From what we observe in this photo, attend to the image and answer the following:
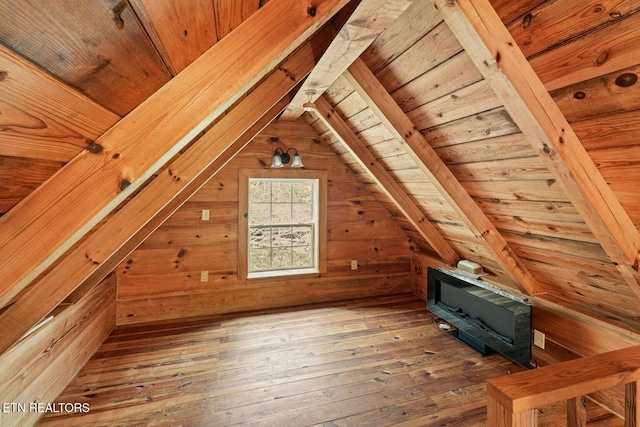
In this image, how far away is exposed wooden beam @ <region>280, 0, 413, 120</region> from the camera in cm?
117

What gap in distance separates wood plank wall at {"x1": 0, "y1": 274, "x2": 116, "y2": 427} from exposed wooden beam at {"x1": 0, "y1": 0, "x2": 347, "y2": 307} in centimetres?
144

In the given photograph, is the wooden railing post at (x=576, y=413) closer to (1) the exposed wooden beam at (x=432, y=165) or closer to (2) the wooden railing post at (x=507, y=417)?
(2) the wooden railing post at (x=507, y=417)

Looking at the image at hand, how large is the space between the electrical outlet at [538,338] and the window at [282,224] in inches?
93.8

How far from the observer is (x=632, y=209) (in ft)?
4.57

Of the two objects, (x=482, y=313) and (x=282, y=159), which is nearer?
(x=482, y=313)

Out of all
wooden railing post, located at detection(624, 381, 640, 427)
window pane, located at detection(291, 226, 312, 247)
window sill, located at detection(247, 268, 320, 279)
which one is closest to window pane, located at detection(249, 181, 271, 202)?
window pane, located at detection(291, 226, 312, 247)

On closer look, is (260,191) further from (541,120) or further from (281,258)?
(541,120)

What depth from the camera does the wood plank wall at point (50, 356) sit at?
1645mm

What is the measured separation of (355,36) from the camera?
1391mm

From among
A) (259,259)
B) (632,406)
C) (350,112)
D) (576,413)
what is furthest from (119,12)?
(259,259)

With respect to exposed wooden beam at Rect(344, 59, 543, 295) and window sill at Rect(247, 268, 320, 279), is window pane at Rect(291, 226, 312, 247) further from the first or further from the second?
exposed wooden beam at Rect(344, 59, 543, 295)

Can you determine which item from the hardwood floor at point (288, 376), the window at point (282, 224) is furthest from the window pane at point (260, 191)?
the hardwood floor at point (288, 376)

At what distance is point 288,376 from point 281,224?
192 centimetres

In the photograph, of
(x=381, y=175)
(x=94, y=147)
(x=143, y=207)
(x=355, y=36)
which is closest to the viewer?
(x=94, y=147)
